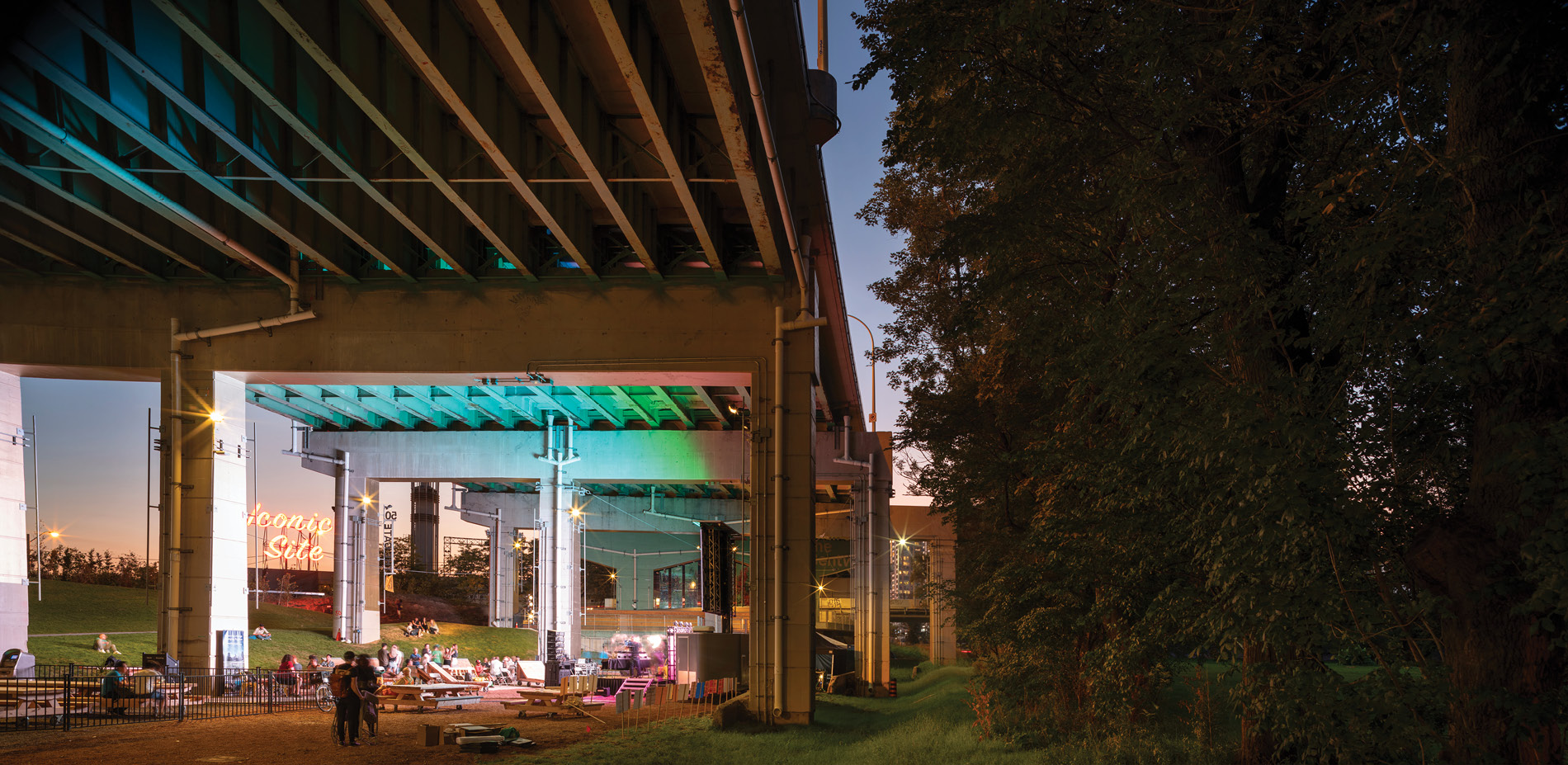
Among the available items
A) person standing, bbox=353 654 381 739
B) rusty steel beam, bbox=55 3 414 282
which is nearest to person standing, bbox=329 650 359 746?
person standing, bbox=353 654 381 739

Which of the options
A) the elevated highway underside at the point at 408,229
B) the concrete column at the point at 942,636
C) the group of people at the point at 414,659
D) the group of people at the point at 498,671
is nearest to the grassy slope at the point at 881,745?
the elevated highway underside at the point at 408,229

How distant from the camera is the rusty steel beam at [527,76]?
39.7 ft

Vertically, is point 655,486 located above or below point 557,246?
below

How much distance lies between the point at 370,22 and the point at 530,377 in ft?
34.0

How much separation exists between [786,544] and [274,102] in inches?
504

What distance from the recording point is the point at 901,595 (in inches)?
2881

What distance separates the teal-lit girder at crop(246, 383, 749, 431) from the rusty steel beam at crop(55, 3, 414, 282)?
13.8m

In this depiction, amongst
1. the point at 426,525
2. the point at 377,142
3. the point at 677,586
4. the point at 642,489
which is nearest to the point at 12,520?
the point at 377,142

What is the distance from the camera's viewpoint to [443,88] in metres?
13.6

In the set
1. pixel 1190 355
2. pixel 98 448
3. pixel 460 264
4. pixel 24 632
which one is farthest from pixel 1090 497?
pixel 98 448

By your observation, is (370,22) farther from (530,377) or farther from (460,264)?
(530,377)

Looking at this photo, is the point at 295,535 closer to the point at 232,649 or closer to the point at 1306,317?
the point at 232,649

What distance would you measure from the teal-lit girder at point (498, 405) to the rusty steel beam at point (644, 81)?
1573cm

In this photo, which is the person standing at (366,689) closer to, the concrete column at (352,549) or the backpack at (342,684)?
the backpack at (342,684)
